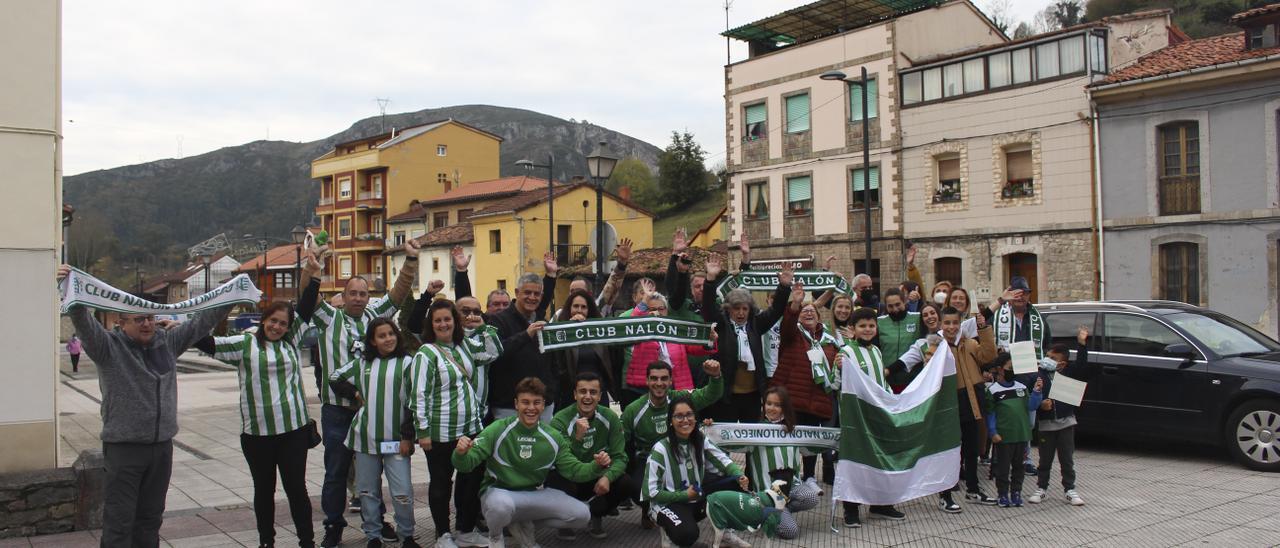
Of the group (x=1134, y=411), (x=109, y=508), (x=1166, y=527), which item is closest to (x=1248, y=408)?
(x=1134, y=411)

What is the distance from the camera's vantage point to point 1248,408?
955 centimetres

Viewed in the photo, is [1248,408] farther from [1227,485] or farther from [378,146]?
[378,146]

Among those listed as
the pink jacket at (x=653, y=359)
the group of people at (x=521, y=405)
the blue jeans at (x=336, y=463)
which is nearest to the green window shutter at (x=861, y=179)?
the group of people at (x=521, y=405)

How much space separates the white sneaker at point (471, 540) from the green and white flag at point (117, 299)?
2215 millimetres

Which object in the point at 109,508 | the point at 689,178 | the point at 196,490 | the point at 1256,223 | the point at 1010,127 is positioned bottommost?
the point at 196,490

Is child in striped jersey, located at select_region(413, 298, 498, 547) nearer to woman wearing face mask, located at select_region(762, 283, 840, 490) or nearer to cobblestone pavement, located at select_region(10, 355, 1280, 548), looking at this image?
cobblestone pavement, located at select_region(10, 355, 1280, 548)

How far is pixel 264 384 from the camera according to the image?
643cm

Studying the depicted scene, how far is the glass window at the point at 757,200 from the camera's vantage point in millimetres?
31172

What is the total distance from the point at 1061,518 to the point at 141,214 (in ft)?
502

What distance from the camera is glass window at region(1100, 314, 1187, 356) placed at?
10375mm

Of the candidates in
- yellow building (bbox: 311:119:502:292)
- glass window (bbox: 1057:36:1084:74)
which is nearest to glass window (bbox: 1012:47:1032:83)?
glass window (bbox: 1057:36:1084:74)

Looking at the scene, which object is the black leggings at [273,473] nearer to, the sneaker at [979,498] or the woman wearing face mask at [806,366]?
the woman wearing face mask at [806,366]

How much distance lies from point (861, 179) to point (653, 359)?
21.8 meters

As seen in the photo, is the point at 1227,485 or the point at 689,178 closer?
the point at 1227,485
